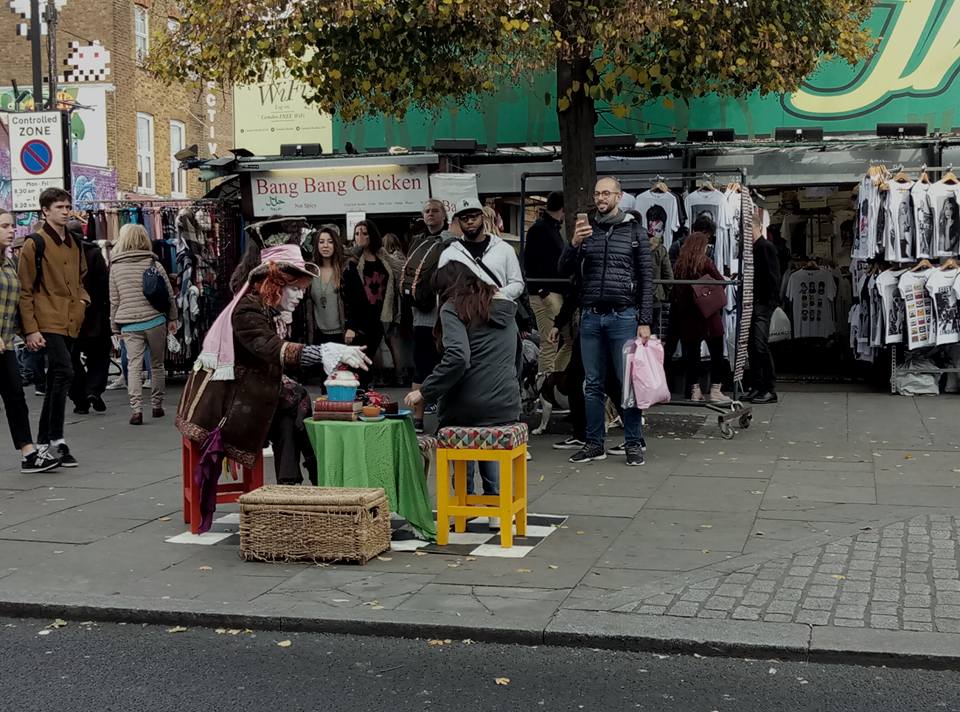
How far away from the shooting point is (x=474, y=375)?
6852mm

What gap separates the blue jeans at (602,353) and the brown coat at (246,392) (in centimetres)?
300

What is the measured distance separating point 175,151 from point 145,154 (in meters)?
1.76

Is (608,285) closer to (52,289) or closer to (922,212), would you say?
(52,289)

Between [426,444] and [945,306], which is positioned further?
[945,306]

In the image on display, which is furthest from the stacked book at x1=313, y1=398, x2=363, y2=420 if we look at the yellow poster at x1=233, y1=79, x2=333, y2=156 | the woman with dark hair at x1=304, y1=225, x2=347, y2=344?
the yellow poster at x1=233, y1=79, x2=333, y2=156

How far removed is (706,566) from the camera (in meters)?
6.35

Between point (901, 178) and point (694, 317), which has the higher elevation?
point (901, 178)

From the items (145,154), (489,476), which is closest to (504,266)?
(489,476)

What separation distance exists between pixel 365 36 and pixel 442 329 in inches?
163

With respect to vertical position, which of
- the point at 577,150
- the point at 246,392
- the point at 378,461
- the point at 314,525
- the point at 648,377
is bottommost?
the point at 314,525

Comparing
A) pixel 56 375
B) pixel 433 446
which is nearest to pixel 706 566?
pixel 433 446

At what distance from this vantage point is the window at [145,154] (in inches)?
1259

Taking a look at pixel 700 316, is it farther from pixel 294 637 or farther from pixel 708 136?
pixel 294 637

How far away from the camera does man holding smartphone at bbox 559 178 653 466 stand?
9125 millimetres
